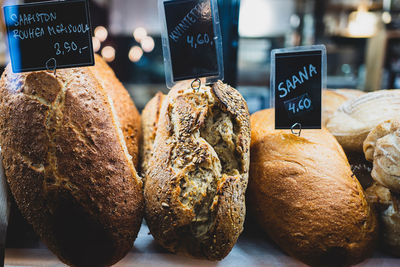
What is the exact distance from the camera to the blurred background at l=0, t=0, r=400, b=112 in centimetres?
447

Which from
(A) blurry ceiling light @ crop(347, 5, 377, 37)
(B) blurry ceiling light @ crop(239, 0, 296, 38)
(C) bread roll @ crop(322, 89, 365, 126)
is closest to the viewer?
(C) bread roll @ crop(322, 89, 365, 126)

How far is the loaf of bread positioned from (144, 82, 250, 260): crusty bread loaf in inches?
3.9

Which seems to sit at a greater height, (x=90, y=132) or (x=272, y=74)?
(x=272, y=74)

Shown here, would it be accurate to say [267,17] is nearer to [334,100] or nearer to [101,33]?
[101,33]

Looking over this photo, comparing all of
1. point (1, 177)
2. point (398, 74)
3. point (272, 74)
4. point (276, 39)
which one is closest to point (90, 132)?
point (1, 177)

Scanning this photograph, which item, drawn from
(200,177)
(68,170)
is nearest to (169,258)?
(200,177)

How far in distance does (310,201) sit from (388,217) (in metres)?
0.29

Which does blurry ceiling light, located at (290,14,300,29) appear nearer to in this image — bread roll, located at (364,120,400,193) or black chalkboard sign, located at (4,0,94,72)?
bread roll, located at (364,120,400,193)

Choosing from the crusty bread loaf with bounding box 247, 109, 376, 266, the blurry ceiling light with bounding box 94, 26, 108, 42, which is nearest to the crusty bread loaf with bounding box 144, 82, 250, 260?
the crusty bread loaf with bounding box 247, 109, 376, 266

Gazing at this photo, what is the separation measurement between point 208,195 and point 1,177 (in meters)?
0.63

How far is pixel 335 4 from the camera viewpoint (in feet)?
17.4

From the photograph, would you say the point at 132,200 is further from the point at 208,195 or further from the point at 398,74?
the point at 398,74

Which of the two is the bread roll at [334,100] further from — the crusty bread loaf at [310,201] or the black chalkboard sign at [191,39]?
the black chalkboard sign at [191,39]

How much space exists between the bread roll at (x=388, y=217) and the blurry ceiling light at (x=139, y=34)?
4.75 meters
